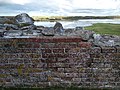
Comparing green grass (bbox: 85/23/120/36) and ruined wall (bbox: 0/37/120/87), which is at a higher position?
ruined wall (bbox: 0/37/120/87)

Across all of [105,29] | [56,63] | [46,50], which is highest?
[46,50]

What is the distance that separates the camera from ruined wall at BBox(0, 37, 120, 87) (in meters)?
6.15

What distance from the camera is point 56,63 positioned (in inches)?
244

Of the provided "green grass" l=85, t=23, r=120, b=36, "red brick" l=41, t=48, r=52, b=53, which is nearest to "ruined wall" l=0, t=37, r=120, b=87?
"red brick" l=41, t=48, r=52, b=53

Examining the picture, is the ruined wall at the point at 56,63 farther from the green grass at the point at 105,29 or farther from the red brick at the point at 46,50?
the green grass at the point at 105,29

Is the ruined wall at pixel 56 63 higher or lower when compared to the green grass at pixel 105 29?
higher

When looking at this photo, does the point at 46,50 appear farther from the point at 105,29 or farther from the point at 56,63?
the point at 105,29

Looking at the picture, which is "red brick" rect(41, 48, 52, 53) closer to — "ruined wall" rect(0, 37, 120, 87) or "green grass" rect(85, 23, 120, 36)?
"ruined wall" rect(0, 37, 120, 87)

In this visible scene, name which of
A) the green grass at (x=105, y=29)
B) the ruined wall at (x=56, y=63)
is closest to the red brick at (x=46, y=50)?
the ruined wall at (x=56, y=63)

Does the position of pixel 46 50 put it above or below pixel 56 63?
above

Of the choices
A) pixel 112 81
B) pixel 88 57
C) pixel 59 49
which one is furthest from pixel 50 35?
pixel 112 81

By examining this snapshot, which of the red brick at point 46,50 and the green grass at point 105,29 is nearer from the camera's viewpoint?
the red brick at point 46,50

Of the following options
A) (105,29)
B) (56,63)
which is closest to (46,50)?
(56,63)

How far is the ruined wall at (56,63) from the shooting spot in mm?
6152
